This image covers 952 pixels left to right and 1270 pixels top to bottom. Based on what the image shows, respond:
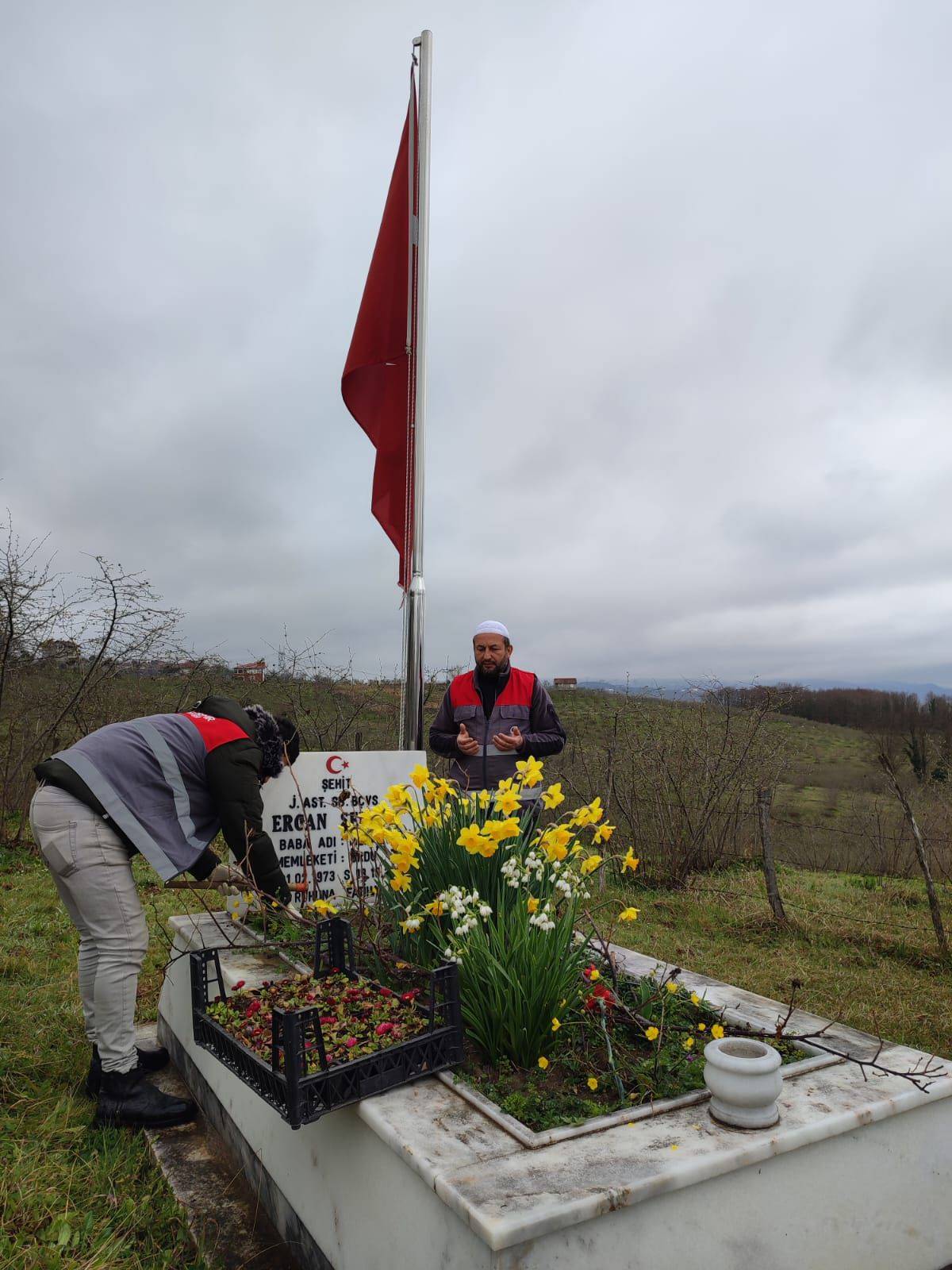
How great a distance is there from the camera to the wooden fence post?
18.8 feet

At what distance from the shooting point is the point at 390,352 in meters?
5.03

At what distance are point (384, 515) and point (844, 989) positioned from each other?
11.9ft

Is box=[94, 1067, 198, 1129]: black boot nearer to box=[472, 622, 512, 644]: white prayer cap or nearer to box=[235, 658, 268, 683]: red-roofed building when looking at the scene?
box=[472, 622, 512, 644]: white prayer cap

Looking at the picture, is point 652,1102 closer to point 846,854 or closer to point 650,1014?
point 650,1014

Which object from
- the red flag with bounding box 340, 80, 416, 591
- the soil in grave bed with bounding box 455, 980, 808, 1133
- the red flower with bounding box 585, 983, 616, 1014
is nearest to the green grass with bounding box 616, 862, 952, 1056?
the soil in grave bed with bounding box 455, 980, 808, 1133

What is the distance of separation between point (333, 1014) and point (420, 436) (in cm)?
333

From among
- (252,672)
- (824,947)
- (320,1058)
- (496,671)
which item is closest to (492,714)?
(496,671)

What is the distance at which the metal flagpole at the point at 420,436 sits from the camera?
15.5 ft

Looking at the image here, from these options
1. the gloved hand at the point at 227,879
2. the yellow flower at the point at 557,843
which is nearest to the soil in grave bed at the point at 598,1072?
the yellow flower at the point at 557,843

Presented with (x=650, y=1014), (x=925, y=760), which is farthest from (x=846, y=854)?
(x=650, y=1014)

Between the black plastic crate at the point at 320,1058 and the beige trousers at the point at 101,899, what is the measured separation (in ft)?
1.73

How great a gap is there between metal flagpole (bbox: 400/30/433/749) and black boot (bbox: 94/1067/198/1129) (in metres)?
2.26

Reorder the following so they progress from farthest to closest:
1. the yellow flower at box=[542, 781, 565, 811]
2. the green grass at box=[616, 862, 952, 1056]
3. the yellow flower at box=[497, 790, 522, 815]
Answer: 1. the green grass at box=[616, 862, 952, 1056]
2. the yellow flower at box=[542, 781, 565, 811]
3. the yellow flower at box=[497, 790, 522, 815]

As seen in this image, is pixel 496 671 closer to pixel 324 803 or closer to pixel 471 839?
pixel 324 803
